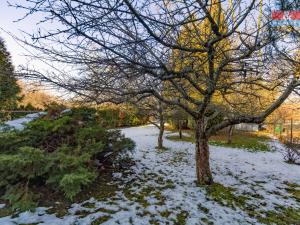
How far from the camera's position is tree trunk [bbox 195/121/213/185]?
165 inches

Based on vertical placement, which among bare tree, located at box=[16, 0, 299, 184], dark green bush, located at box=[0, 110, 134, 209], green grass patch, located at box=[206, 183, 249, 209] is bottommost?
green grass patch, located at box=[206, 183, 249, 209]

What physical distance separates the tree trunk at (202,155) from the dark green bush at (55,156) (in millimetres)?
1528

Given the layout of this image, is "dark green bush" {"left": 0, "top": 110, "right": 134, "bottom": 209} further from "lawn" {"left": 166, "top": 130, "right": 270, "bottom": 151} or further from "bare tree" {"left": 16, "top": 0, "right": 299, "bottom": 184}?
"lawn" {"left": 166, "top": 130, "right": 270, "bottom": 151}

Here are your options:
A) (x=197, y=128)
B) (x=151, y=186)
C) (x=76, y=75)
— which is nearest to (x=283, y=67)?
(x=197, y=128)

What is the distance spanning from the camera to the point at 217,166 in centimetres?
612

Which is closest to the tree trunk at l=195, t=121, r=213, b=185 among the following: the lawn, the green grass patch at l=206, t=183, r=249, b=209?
the green grass patch at l=206, t=183, r=249, b=209

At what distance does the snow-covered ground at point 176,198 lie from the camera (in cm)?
295

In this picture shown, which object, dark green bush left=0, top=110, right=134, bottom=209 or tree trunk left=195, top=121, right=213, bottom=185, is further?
tree trunk left=195, top=121, right=213, bottom=185

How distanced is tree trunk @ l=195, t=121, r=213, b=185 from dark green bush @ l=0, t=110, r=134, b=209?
1.53m

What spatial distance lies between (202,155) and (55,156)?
2540mm

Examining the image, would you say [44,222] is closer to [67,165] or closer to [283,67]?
[67,165]

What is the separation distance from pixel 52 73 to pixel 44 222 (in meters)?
1.96

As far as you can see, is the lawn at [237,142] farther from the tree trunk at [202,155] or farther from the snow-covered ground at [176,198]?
the tree trunk at [202,155]

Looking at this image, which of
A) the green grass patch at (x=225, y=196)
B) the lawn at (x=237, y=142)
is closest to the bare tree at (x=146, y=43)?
the green grass patch at (x=225, y=196)
